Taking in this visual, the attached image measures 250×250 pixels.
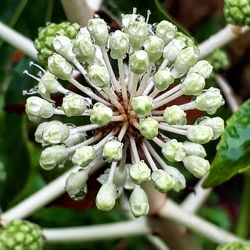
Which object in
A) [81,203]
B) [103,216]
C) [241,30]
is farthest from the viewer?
[103,216]

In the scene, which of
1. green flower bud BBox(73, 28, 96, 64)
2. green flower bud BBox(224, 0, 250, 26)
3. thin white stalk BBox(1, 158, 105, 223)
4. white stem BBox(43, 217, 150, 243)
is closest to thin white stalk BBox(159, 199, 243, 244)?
white stem BBox(43, 217, 150, 243)

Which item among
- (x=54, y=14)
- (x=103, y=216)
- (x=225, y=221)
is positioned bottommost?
(x=225, y=221)

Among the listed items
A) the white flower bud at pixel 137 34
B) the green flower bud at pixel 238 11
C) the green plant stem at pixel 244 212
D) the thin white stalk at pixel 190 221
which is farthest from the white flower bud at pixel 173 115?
the green plant stem at pixel 244 212

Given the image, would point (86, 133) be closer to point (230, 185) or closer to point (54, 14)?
point (54, 14)

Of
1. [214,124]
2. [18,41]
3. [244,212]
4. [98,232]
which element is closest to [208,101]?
[214,124]

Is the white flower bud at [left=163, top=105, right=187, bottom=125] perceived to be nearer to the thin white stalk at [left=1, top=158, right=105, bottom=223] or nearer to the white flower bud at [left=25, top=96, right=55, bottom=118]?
the white flower bud at [left=25, top=96, right=55, bottom=118]

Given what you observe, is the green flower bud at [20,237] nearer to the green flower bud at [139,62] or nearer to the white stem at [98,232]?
the white stem at [98,232]

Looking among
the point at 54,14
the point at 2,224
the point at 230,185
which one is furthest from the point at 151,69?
the point at 230,185

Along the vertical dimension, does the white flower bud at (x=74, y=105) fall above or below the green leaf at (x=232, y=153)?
above
